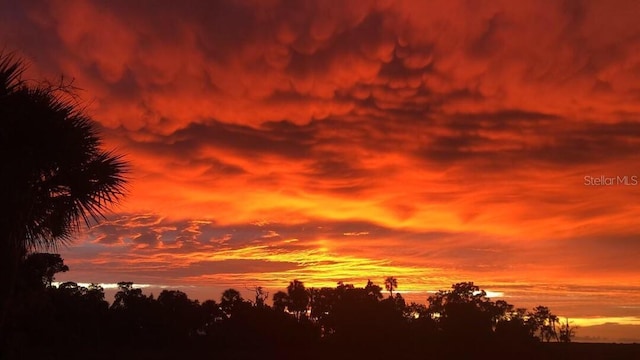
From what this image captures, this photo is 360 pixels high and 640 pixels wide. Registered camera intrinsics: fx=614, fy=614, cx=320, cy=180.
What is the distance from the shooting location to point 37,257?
17.2 m

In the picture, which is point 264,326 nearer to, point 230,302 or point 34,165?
point 230,302

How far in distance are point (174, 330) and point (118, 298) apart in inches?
310

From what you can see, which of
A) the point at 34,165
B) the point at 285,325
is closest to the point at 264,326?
the point at 285,325

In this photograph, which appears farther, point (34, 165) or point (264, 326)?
point (264, 326)

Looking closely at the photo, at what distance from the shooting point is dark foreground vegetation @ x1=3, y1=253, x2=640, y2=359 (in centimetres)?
5303

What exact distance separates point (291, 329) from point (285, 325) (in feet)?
3.00

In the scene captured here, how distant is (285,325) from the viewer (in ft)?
206

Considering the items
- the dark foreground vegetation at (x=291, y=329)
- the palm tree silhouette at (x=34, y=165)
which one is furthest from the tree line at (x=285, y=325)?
the palm tree silhouette at (x=34, y=165)

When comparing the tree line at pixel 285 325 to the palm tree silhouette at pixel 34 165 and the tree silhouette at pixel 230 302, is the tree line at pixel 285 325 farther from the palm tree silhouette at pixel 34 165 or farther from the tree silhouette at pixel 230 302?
the palm tree silhouette at pixel 34 165

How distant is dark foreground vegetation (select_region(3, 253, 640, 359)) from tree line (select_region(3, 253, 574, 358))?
0.11 metres

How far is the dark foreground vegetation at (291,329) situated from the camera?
5303cm

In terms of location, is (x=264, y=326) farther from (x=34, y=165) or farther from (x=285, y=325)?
(x=34, y=165)

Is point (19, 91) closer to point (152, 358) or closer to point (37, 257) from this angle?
point (37, 257)

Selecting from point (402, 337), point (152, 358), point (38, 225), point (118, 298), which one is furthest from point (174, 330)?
point (38, 225)
